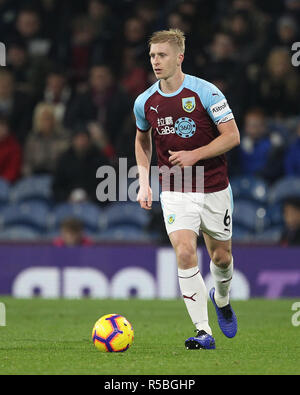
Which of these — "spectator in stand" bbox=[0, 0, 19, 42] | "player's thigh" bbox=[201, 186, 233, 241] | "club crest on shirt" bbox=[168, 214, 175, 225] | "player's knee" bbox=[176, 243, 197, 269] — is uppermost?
"spectator in stand" bbox=[0, 0, 19, 42]

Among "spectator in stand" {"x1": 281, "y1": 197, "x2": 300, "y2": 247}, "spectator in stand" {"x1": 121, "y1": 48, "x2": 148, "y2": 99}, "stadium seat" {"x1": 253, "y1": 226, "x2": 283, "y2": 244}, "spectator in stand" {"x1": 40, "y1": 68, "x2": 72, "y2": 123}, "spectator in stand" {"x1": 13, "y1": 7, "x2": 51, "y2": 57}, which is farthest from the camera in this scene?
"spectator in stand" {"x1": 13, "y1": 7, "x2": 51, "y2": 57}

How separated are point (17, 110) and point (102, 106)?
1428 millimetres

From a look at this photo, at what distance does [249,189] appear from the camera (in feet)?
42.5

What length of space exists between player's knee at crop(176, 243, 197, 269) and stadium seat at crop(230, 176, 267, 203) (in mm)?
6136

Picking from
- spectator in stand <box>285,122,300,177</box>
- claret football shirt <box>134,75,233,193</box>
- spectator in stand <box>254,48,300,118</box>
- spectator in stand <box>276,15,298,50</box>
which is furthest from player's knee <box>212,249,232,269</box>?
spectator in stand <box>276,15,298,50</box>

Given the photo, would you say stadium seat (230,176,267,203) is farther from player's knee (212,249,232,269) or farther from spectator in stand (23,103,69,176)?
player's knee (212,249,232,269)

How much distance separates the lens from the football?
22.4 feet

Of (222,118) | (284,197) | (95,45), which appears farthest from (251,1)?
(222,118)

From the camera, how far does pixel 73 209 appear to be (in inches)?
526

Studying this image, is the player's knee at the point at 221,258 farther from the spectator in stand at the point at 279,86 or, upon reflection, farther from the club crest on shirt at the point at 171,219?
the spectator in stand at the point at 279,86

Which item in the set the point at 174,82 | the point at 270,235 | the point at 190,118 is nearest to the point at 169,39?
the point at 174,82
